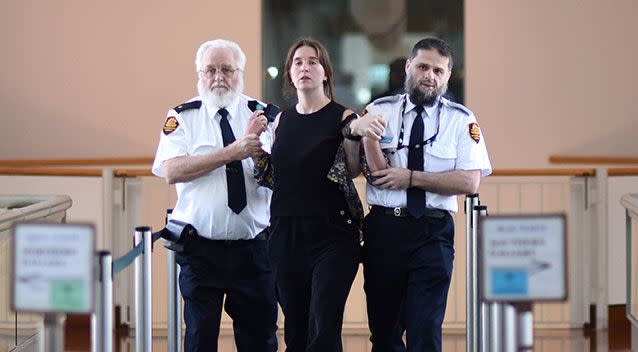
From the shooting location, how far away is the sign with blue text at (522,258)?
2961mm

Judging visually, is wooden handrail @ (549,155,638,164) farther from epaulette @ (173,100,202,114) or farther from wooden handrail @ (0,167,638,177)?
epaulette @ (173,100,202,114)

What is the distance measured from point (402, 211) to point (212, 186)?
76 cm

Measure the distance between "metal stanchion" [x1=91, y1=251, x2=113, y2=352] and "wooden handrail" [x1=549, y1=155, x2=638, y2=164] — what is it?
227 inches

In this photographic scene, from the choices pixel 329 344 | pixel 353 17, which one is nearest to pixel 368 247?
pixel 329 344

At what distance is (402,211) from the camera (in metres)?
4.63

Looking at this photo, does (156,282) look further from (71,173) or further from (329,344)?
(329,344)

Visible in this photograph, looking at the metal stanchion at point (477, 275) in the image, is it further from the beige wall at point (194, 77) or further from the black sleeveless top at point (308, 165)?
the beige wall at point (194, 77)

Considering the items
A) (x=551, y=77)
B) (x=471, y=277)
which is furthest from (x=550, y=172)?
(x=471, y=277)

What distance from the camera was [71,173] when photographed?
768 centimetres

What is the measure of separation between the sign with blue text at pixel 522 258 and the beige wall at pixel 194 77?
5.93m

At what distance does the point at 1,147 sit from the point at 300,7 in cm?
239

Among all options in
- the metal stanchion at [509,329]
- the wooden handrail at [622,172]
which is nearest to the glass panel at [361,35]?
the wooden handrail at [622,172]

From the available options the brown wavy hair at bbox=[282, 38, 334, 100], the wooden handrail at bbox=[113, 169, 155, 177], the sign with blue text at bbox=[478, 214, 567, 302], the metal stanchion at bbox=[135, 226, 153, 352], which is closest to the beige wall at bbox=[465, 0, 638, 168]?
the wooden handrail at bbox=[113, 169, 155, 177]

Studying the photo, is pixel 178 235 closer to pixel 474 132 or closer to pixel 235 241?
pixel 235 241
